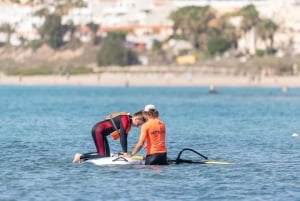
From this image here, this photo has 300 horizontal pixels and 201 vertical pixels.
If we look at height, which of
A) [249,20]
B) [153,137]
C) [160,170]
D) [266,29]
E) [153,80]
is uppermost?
[249,20]

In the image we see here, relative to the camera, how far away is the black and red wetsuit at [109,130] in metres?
29.6

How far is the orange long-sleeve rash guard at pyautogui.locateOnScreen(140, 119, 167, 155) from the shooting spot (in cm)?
2927

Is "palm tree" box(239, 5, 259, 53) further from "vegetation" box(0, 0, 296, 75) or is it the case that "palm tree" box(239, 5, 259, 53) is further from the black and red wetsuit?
the black and red wetsuit

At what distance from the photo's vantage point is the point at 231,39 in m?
176

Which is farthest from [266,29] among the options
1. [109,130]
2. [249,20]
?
[109,130]

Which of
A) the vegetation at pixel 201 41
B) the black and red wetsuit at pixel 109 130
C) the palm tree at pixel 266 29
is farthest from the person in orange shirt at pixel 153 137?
the palm tree at pixel 266 29

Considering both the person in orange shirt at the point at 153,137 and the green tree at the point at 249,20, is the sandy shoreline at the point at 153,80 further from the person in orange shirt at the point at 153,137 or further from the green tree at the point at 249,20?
the person in orange shirt at the point at 153,137

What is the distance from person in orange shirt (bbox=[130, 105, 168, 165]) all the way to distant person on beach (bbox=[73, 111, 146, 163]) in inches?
9.7

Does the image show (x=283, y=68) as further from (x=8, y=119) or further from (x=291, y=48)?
(x=8, y=119)

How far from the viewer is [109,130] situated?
3025cm

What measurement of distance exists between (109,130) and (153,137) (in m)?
1.39

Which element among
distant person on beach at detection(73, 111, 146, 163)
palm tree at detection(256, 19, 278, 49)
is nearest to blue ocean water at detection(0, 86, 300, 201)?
distant person on beach at detection(73, 111, 146, 163)

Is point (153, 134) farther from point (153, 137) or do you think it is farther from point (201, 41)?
point (201, 41)

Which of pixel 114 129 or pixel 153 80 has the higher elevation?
pixel 114 129
